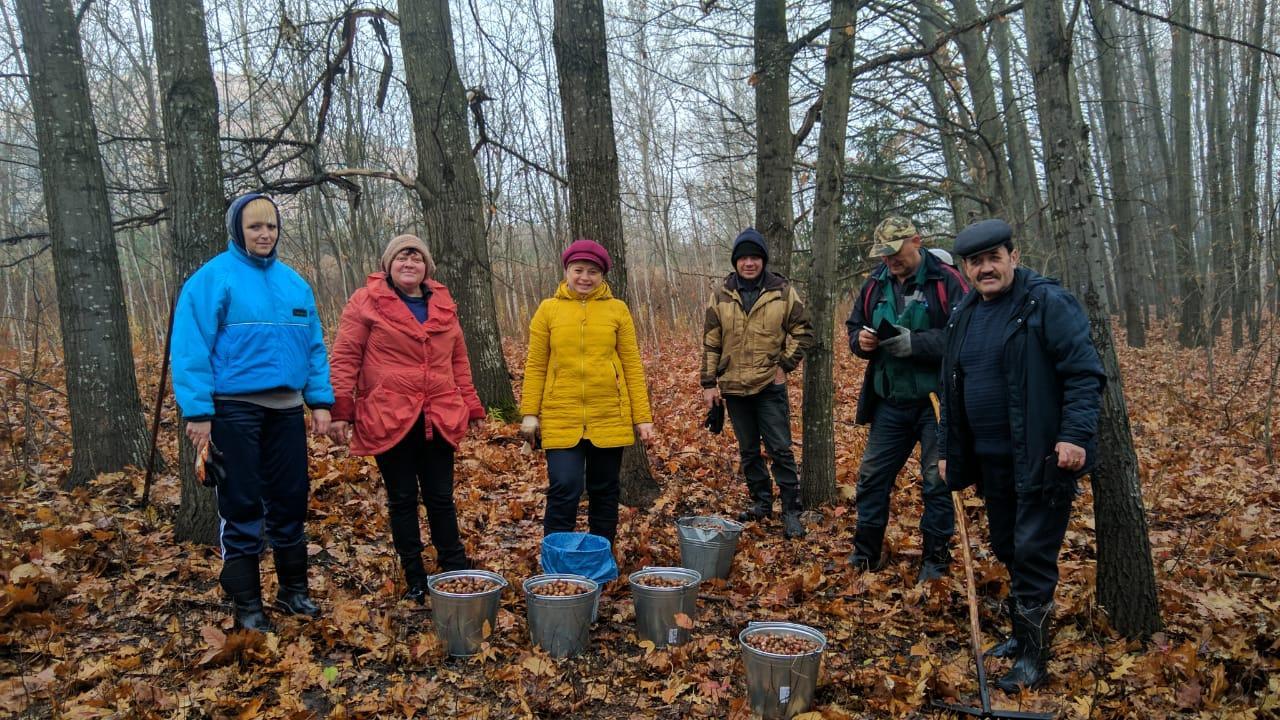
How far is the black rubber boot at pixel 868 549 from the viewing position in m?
4.55

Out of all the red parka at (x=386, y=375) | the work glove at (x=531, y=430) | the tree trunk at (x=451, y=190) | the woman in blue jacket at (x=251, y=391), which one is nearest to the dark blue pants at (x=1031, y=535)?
the work glove at (x=531, y=430)

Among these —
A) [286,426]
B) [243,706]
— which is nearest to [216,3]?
[286,426]

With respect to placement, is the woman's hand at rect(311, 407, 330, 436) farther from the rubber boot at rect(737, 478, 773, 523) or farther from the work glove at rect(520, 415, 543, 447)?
the rubber boot at rect(737, 478, 773, 523)

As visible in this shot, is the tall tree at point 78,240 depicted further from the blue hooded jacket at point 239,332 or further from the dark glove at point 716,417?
the dark glove at point 716,417

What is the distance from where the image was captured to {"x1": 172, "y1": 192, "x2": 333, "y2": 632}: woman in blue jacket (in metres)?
3.48

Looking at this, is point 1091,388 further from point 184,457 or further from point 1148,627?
point 184,457

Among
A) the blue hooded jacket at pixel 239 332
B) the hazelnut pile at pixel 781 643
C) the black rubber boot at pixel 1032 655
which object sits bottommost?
the black rubber boot at pixel 1032 655

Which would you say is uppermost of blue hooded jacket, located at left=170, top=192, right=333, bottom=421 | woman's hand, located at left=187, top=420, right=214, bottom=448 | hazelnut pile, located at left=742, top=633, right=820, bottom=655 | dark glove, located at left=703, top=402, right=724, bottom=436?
blue hooded jacket, located at left=170, top=192, right=333, bottom=421

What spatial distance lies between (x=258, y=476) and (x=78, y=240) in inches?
138

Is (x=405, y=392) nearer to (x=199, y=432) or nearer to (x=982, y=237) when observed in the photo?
(x=199, y=432)

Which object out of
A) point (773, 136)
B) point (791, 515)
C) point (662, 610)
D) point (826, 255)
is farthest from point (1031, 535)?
point (773, 136)

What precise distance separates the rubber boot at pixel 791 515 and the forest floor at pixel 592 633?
140 millimetres

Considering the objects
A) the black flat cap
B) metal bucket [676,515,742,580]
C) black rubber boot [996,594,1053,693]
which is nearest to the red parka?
metal bucket [676,515,742,580]

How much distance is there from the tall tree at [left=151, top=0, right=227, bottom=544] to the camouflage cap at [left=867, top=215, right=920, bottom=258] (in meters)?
4.07
